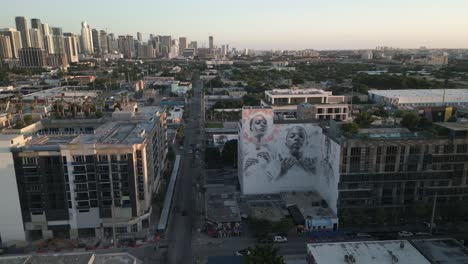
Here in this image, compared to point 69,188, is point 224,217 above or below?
below

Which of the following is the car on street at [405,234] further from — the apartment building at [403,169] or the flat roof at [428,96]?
the flat roof at [428,96]

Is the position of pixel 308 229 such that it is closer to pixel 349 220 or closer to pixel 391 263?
pixel 349 220

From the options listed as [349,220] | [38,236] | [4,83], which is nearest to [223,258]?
[349,220]

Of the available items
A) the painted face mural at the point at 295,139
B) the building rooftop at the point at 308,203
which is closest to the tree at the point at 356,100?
the painted face mural at the point at 295,139

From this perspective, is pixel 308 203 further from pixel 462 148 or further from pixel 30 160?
pixel 30 160

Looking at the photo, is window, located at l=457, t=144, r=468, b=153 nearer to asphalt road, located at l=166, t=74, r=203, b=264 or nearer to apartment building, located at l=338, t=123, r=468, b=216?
apartment building, located at l=338, t=123, r=468, b=216

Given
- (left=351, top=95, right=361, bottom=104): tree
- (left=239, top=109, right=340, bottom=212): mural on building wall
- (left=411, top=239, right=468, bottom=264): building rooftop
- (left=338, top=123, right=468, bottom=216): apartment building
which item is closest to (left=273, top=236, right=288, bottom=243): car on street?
(left=338, top=123, right=468, bottom=216): apartment building

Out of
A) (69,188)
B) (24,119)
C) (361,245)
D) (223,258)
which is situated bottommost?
(223,258)
